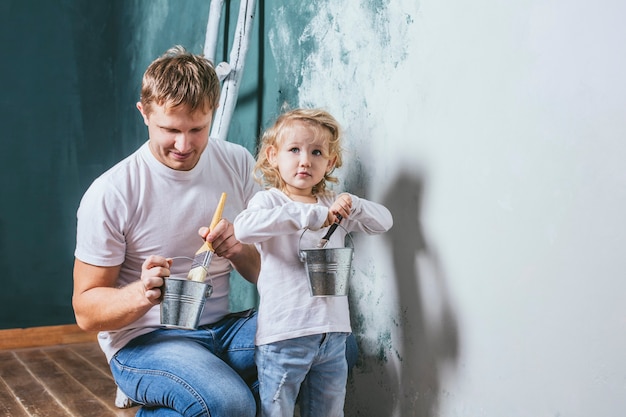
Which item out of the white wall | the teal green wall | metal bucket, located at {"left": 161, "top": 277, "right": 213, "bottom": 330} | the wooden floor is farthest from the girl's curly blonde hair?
the teal green wall

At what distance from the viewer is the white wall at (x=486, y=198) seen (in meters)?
1.21

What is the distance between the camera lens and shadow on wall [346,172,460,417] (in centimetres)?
161

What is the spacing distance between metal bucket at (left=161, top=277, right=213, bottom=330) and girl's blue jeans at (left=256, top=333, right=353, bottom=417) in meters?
0.22

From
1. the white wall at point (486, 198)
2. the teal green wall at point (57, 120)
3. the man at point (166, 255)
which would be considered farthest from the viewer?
the teal green wall at point (57, 120)

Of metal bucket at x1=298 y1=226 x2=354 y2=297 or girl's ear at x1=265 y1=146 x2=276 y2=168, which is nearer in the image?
metal bucket at x1=298 y1=226 x2=354 y2=297

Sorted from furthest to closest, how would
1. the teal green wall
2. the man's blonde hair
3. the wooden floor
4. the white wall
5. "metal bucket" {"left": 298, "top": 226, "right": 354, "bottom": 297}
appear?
the teal green wall < the wooden floor < the man's blonde hair < "metal bucket" {"left": 298, "top": 226, "right": 354, "bottom": 297} < the white wall

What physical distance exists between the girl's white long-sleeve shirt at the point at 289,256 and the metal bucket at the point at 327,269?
6 centimetres

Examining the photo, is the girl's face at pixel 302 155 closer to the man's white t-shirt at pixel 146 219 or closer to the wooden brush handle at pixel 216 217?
the wooden brush handle at pixel 216 217

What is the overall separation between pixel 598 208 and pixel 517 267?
0.76 feet

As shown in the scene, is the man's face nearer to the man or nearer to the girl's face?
the man

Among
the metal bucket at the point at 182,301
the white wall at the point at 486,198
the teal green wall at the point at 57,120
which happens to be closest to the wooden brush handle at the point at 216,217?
the metal bucket at the point at 182,301

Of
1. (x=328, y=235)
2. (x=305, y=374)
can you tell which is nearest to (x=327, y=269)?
(x=328, y=235)

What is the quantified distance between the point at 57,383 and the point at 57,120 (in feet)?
4.90

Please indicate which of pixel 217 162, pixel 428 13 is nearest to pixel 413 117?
pixel 428 13
